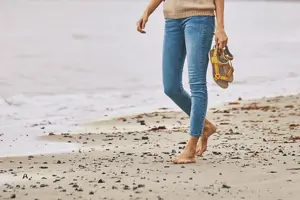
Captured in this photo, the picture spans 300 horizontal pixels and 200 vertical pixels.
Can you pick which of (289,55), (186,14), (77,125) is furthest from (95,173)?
(289,55)

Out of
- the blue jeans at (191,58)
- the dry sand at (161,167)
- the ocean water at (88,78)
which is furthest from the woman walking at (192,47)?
the ocean water at (88,78)

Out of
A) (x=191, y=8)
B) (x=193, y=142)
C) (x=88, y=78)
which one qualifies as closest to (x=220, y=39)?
(x=191, y=8)

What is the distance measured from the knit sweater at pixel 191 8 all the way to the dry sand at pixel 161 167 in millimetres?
1035

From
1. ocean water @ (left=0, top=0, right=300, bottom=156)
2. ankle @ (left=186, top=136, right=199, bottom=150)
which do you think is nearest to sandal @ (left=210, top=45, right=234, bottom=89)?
ankle @ (left=186, top=136, right=199, bottom=150)

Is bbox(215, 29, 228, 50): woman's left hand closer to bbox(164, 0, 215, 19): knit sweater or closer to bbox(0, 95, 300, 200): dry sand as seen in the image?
bbox(164, 0, 215, 19): knit sweater

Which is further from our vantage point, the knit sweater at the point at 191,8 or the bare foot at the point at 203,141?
the bare foot at the point at 203,141

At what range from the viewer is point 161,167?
561 centimetres

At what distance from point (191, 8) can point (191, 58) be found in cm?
34

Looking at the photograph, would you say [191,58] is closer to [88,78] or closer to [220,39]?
[220,39]

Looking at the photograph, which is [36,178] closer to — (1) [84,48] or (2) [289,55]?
(2) [289,55]

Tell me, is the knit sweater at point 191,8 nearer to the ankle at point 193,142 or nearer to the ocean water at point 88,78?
the ankle at point 193,142

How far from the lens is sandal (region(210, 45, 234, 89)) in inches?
224

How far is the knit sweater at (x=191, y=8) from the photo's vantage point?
568 centimetres

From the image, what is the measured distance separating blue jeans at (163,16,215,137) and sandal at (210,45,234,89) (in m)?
0.07
